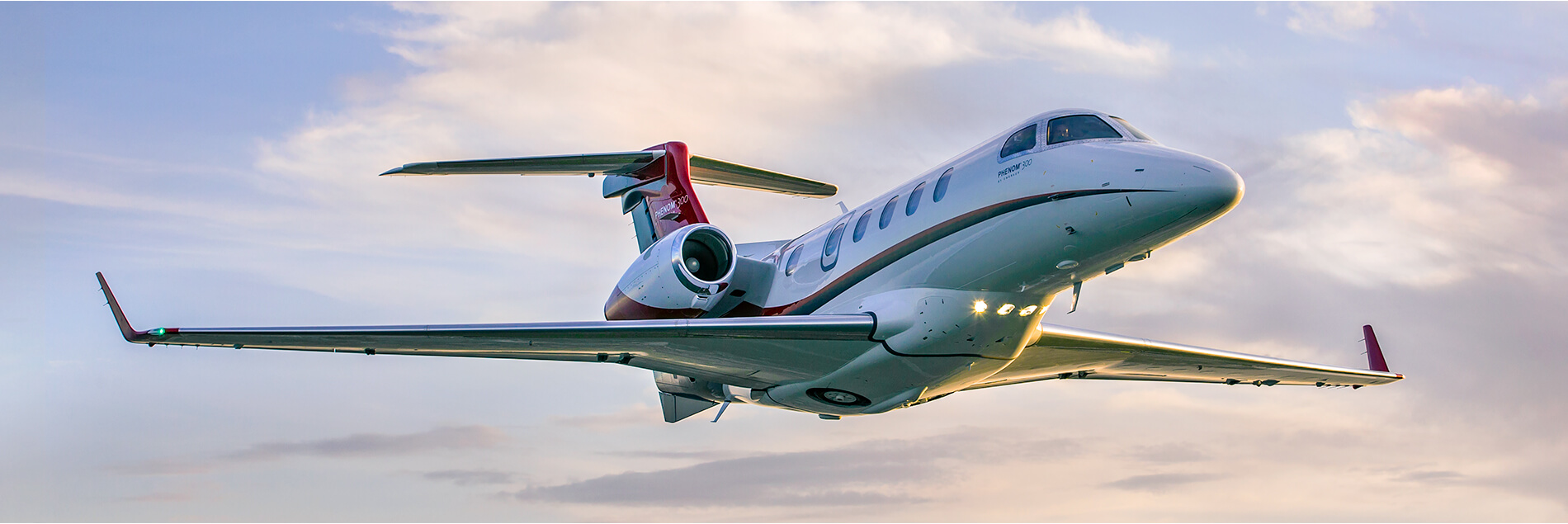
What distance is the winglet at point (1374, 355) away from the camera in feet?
66.8

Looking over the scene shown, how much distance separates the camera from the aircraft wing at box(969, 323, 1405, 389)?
53.3 feet

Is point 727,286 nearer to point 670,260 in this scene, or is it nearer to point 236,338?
point 670,260

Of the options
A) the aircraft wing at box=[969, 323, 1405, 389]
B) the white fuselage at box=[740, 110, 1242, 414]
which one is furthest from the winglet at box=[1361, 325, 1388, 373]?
the white fuselage at box=[740, 110, 1242, 414]

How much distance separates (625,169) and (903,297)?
359 inches

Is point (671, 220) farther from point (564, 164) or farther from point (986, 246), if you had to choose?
point (986, 246)

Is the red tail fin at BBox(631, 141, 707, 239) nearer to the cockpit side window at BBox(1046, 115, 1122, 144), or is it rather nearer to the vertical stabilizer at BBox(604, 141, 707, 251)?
the vertical stabilizer at BBox(604, 141, 707, 251)

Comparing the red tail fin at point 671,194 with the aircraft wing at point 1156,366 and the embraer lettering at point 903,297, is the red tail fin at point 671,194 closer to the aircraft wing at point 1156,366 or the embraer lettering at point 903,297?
the embraer lettering at point 903,297

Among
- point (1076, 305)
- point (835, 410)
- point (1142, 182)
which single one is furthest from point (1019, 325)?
point (835, 410)

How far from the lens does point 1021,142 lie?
12.6 meters

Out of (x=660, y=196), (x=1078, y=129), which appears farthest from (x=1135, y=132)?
(x=660, y=196)

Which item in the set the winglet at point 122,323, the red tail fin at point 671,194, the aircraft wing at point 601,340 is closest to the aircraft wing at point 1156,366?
the aircraft wing at point 601,340

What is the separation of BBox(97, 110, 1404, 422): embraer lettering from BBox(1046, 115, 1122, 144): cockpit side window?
2cm

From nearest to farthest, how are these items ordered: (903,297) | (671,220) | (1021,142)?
(1021,142), (903,297), (671,220)

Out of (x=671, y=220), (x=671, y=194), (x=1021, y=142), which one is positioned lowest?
(x=1021, y=142)
